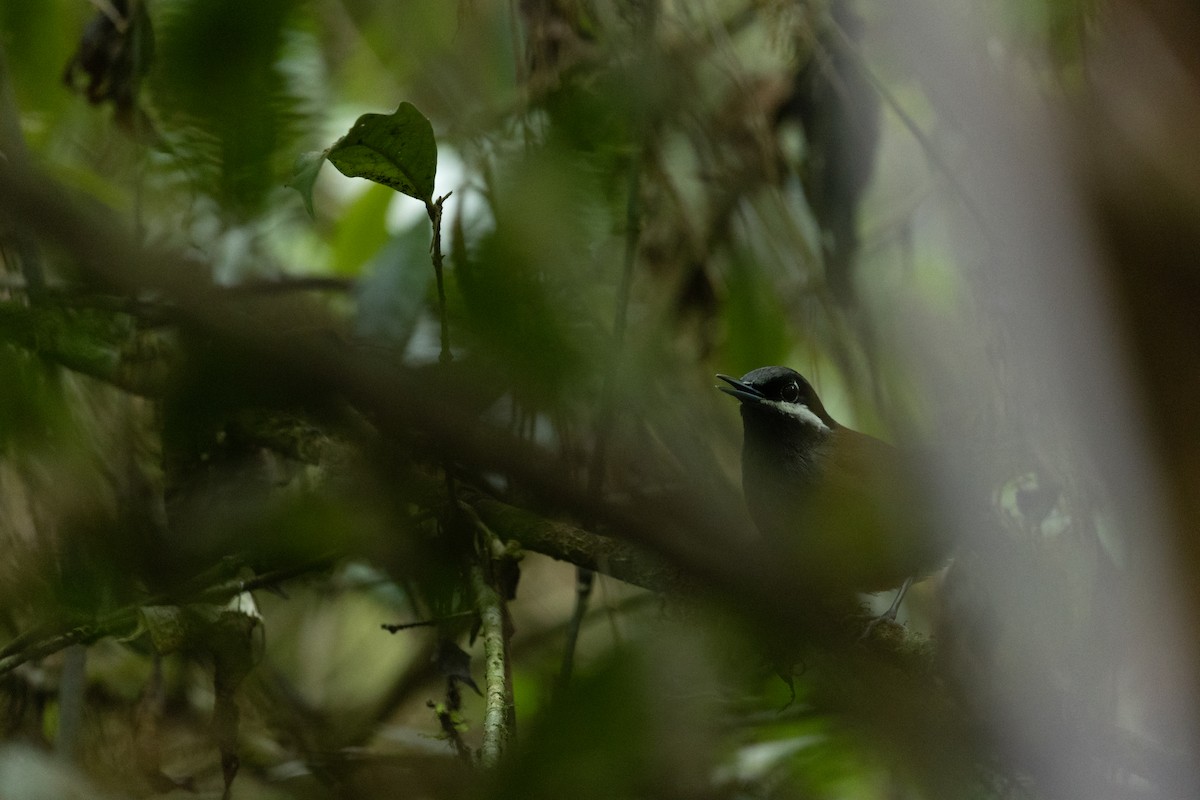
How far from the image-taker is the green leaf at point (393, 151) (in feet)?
4.34

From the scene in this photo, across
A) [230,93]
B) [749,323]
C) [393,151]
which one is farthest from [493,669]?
[749,323]

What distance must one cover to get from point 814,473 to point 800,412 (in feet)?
0.61

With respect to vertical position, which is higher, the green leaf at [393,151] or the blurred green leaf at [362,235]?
the blurred green leaf at [362,235]

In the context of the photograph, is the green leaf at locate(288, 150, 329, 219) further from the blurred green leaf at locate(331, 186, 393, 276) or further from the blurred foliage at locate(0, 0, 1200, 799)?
the blurred green leaf at locate(331, 186, 393, 276)

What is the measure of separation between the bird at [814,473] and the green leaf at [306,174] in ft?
3.69

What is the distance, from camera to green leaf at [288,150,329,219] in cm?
120

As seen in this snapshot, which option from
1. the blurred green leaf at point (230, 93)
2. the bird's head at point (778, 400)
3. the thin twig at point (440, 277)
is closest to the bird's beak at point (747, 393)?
the bird's head at point (778, 400)

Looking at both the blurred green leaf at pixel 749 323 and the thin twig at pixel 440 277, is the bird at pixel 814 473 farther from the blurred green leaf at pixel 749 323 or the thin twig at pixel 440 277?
the thin twig at pixel 440 277

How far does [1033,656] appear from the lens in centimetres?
249

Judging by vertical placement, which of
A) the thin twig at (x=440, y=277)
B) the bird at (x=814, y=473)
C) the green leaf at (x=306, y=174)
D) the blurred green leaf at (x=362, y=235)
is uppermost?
the blurred green leaf at (x=362, y=235)

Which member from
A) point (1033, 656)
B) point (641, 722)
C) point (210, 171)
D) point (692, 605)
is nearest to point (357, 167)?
A: point (210, 171)

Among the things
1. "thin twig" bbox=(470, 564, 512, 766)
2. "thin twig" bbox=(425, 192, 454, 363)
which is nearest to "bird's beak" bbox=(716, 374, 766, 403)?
"thin twig" bbox=(470, 564, 512, 766)

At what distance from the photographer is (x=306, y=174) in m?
1.22

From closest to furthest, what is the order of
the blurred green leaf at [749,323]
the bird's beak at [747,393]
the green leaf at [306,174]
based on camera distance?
the green leaf at [306,174] → the bird's beak at [747,393] → the blurred green leaf at [749,323]
